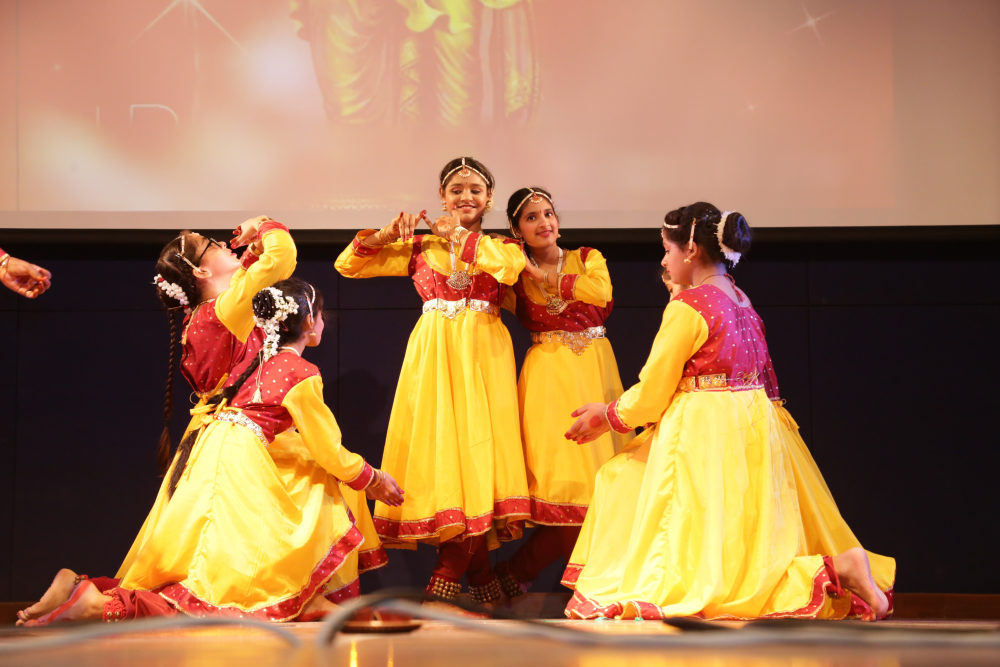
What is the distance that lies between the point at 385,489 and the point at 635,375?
1.63 meters

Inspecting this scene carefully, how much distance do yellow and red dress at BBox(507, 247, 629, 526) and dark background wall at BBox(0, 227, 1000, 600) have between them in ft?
2.90

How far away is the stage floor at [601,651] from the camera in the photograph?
3.59 feet

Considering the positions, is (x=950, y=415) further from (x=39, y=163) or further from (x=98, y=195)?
(x=39, y=163)

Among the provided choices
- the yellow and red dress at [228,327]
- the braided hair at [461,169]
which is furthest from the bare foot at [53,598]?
the braided hair at [461,169]

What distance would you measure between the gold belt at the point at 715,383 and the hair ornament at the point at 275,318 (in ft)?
3.95

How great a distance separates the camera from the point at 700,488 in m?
2.40

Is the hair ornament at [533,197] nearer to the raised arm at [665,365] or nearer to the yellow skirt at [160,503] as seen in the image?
the raised arm at [665,365]

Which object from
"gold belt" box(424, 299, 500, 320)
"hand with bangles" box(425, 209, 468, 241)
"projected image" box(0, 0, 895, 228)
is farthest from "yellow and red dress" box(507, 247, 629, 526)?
"projected image" box(0, 0, 895, 228)

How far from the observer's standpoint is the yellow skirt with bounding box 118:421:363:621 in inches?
98.7

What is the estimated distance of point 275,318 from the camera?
2.78 metres

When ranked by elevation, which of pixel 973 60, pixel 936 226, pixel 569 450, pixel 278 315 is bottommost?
pixel 569 450

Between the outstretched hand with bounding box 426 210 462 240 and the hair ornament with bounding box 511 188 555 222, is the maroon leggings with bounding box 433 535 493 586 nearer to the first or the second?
the outstretched hand with bounding box 426 210 462 240

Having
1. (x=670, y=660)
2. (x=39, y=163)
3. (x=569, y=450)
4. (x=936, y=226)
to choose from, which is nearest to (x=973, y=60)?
(x=936, y=226)

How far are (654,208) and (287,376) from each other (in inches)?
74.1
